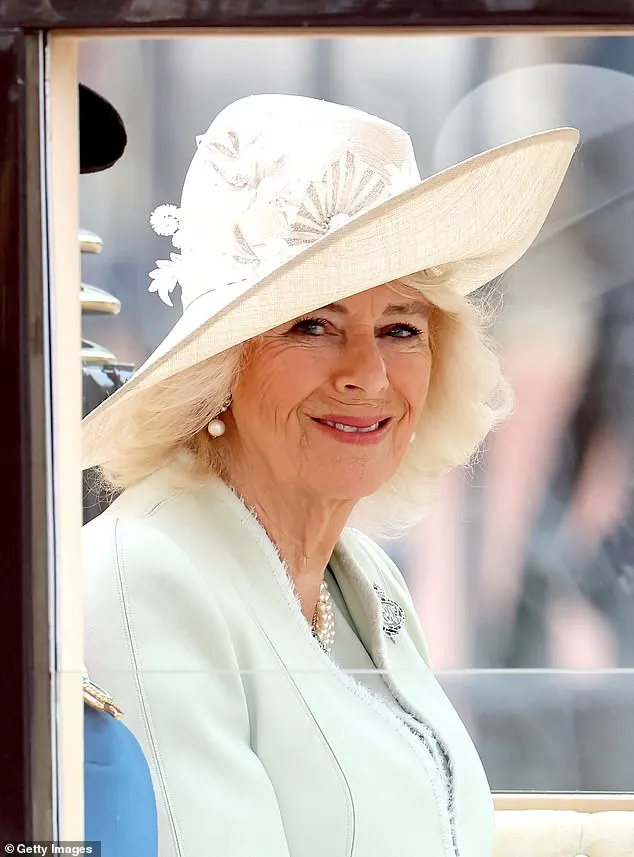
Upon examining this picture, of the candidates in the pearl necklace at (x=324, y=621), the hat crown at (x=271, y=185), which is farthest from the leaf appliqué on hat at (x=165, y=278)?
the pearl necklace at (x=324, y=621)

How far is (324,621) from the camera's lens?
110cm

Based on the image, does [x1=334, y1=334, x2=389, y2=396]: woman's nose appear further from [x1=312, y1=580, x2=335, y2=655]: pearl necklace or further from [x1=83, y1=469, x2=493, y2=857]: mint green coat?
[x1=312, y1=580, x2=335, y2=655]: pearl necklace

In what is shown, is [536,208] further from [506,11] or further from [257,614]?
[257,614]

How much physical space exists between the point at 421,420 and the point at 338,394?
9 cm

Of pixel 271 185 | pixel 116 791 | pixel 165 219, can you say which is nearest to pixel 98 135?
pixel 165 219

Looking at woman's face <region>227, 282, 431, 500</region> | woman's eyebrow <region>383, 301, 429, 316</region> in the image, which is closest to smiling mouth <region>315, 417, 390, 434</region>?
woman's face <region>227, 282, 431, 500</region>

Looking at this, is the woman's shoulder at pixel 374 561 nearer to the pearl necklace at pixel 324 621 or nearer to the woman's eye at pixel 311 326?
the pearl necklace at pixel 324 621

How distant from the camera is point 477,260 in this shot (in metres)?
0.87

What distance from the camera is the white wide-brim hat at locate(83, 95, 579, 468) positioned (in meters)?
0.83

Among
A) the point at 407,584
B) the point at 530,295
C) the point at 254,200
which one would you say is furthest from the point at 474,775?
the point at 254,200

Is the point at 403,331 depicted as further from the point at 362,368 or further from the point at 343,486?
the point at 343,486

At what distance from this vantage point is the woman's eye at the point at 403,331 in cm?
91

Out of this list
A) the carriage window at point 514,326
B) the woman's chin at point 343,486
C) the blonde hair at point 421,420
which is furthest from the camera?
the woman's chin at point 343,486

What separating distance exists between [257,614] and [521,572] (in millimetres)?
294
